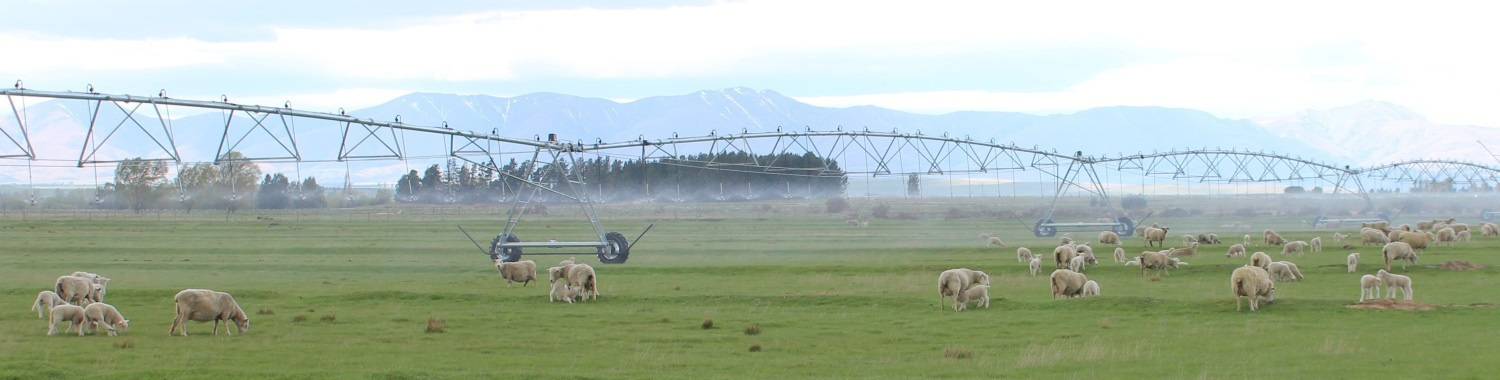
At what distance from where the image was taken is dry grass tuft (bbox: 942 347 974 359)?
22688 millimetres

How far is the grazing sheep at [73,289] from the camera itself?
95.7ft

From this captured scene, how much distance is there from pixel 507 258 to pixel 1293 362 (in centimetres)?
3322

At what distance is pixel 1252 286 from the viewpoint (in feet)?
95.1

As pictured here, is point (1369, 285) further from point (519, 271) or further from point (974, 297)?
point (519, 271)

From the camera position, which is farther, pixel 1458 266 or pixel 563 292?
pixel 1458 266

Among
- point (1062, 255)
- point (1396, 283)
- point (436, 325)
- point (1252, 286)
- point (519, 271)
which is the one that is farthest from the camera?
point (1062, 255)

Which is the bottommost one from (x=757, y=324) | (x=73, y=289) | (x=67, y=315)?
(x=757, y=324)

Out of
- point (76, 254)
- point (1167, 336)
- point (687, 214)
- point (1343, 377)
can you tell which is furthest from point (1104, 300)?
point (687, 214)

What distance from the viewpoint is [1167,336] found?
25.2 m

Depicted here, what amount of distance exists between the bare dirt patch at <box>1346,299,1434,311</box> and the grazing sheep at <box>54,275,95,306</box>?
27.8 meters

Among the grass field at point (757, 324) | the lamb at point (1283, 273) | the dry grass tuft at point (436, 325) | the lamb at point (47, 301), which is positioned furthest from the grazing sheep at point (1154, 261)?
the lamb at point (47, 301)

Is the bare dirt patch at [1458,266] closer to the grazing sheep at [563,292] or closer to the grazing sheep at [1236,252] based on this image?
the grazing sheep at [1236,252]

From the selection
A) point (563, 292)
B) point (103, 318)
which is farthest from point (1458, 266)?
point (103, 318)

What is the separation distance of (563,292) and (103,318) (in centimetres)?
1130
